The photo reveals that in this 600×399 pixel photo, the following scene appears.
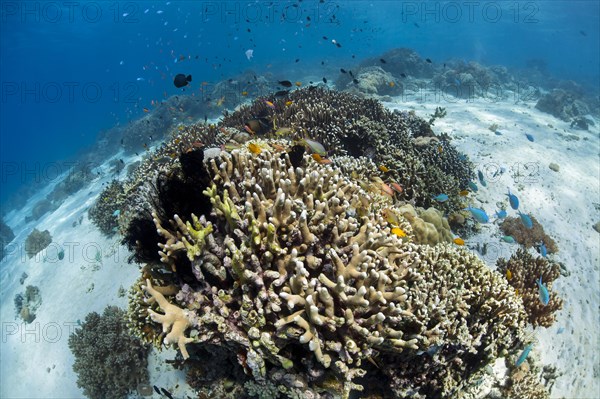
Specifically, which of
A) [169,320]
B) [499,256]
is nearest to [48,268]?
[169,320]

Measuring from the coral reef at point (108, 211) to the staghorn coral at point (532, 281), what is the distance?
9470 millimetres

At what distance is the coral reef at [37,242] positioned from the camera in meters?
12.2

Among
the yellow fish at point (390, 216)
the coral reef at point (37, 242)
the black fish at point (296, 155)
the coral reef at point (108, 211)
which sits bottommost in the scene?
the coral reef at point (37, 242)

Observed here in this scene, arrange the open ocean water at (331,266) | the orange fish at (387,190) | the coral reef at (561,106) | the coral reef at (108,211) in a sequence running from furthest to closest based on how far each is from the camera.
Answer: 1. the coral reef at (561,106)
2. the coral reef at (108,211)
3. the orange fish at (387,190)
4. the open ocean water at (331,266)

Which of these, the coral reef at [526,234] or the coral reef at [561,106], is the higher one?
the coral reef at [526,234]

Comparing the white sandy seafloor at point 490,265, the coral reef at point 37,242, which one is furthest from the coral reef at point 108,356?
the coral reef at point 37,242

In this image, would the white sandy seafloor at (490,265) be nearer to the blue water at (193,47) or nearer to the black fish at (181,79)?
the black fish at (181,79)

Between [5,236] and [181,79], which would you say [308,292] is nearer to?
[181,79]

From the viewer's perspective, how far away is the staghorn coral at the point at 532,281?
17.9ft

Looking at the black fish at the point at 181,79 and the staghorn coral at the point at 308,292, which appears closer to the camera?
the staghorn coral at the point at 308,292

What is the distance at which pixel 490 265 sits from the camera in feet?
20.9

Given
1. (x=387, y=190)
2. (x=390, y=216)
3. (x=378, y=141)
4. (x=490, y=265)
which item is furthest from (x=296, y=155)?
(x=490, y=265)

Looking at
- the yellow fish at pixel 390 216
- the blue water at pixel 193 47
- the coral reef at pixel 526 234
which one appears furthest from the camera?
the blue water at pixel 193 47

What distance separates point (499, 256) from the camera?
6609 mm
